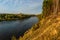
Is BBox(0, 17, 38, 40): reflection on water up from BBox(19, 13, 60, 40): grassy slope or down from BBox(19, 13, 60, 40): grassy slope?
→ down

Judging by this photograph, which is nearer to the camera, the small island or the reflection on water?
the reflection on water

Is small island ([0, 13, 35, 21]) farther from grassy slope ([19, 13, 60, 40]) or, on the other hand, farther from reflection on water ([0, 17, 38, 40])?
grassy slope ([19, 13, 60, 40])

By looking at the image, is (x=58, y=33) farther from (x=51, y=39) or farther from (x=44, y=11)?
(x=44, y=11)

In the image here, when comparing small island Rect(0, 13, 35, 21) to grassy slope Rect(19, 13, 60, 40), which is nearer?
grassy slope Rect(19, 13, 60, 40)

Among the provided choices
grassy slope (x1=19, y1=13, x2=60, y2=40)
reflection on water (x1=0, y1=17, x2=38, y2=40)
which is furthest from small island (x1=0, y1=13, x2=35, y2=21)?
grassy slope (x1=19, y1=13, x2=60, y2=40)

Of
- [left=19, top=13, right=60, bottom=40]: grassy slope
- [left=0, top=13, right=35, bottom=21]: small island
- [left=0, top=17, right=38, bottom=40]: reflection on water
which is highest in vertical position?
[left=19, top=13, right=60, bottom=40]: grassy slope

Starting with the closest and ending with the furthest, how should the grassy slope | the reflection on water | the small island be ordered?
1. the grassy slope
2. the reflection on water
3. the small island

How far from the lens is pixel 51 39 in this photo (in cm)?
1388

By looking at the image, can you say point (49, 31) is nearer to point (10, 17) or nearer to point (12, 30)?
point (12, 30)

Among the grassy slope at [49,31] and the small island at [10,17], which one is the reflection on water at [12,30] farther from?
the small island at [10,17]

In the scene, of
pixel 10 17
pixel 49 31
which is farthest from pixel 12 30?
pixel 10 17

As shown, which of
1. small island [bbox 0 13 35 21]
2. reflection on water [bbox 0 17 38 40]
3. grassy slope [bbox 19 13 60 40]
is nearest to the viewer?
grassy slope [bbox 19 13 60 40]

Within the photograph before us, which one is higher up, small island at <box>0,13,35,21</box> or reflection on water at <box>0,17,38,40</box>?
reflection on water at <box>0,17,38,40</box>

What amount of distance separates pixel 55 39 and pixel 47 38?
161cm
